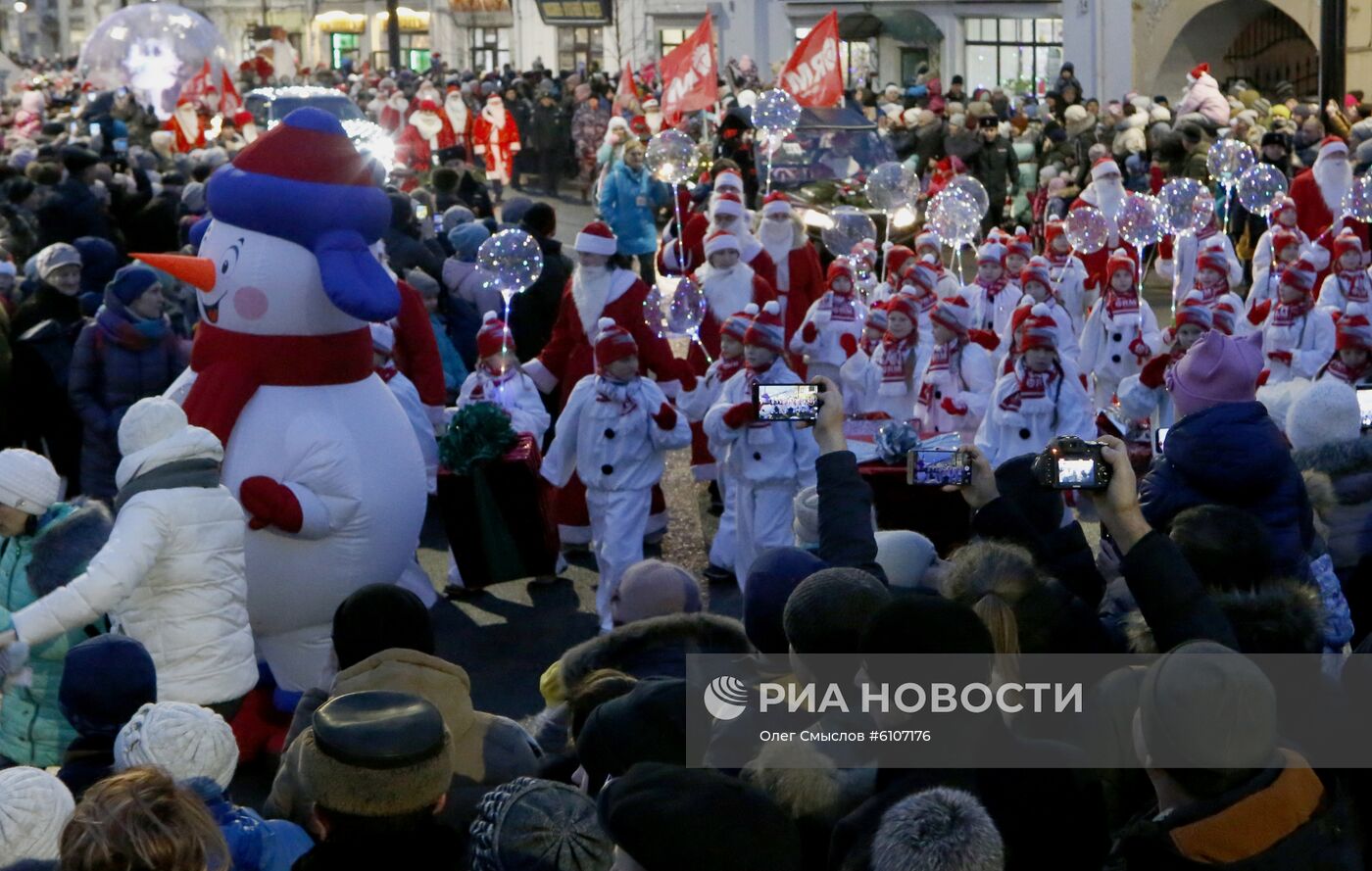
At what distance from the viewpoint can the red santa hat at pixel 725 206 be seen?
12477 mm

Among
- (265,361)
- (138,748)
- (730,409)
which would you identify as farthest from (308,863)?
(730,409)

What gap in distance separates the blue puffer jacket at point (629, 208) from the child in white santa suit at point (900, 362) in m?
6.25

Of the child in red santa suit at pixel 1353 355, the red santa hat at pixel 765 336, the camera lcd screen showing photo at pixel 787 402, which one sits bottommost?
the child in red santa suit at pixel 1353 355

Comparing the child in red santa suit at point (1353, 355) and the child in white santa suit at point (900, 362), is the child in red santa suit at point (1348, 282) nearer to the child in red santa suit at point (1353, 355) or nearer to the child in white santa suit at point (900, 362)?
the child in red santa suit at point (1353, 355)

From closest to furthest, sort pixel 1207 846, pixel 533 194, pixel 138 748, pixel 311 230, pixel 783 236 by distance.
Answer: pixel 1207 846 → pixel 138 748 → pixel 311 230 → pixel 783 236 → pixel 533 194

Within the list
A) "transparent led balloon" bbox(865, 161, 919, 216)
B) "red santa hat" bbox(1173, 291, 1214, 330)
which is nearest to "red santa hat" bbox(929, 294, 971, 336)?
"red santa hat" bbox(1173, 291, 1214, 330)

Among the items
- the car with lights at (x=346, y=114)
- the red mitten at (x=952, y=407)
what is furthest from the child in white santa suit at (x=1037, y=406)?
the car with lights at (x=346, y=114)

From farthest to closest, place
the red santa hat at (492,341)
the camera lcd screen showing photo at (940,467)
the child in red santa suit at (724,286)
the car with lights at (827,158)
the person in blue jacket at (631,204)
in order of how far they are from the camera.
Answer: the car with lights at (827,158), the person in blue jacket at (631,204), the child in red santa suit at (724,286), the red santa hat at (492,341), the camera lcd screen showing photo at (940,467)

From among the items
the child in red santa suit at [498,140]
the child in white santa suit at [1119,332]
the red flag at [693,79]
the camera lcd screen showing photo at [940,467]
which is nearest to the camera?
the camera lcd screen showing photo at [940,467]

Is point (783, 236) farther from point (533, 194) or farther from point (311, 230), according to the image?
point (533, 194)

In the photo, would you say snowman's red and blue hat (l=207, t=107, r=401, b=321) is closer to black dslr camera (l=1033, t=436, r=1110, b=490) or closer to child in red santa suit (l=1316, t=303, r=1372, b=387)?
black dslr camera (l=1033, t=436, r=1110, b=490)

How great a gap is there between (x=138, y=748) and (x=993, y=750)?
67.5 inches

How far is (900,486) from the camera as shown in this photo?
786 cm

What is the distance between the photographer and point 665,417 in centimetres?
852
